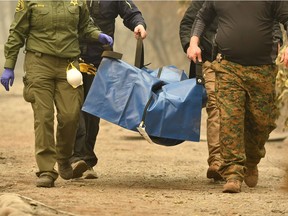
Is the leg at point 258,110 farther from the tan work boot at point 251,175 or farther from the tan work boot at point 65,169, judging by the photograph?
the tan work boot at point 65,169

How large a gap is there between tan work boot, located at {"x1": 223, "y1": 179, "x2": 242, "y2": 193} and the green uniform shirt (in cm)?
176

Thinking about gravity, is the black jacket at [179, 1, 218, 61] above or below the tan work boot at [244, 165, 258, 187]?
above

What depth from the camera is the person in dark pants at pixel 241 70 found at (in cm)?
894

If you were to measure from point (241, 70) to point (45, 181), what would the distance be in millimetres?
1909

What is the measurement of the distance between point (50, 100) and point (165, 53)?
104ft

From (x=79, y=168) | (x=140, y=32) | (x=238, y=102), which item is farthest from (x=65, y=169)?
(x=238, y=102)

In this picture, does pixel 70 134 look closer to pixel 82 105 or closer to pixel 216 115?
pixel 82 105

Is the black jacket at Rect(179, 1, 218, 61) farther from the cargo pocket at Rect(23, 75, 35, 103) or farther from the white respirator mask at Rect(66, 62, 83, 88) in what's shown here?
the cargo pocket at Rect(23, 75, 35, 103)

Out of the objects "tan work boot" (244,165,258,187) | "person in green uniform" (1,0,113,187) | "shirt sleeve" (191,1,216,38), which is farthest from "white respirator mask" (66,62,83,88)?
"tan work boot" (244,165,258,187)

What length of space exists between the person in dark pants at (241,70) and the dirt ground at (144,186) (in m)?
0.34

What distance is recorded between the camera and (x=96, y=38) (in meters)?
9.73

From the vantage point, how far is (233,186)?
29.2 feet

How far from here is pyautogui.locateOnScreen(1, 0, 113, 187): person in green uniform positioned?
9188 millimetres

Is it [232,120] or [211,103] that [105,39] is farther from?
[232,120]
